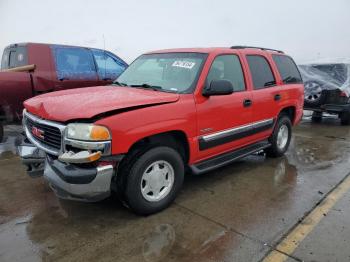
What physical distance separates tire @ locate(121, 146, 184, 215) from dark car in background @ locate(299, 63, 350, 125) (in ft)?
21.5

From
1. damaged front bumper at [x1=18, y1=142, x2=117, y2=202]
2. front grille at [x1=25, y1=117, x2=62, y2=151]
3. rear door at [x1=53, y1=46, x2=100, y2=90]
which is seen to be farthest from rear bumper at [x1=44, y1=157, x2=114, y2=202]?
rear door at [x1=53, y1=46, x2=100, y2=90]

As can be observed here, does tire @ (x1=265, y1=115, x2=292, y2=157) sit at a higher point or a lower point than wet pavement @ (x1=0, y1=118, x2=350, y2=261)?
higher

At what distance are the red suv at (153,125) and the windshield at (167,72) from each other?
0.04ft

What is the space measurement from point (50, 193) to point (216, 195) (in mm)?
2049

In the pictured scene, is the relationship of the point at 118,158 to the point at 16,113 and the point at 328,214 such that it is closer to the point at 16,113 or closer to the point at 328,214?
the point at 328,214

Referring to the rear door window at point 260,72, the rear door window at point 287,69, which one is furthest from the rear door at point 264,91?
the rear door window at point 287,69

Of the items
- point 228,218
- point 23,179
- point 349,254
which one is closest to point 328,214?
point 349,254

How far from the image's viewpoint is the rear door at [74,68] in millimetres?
7215

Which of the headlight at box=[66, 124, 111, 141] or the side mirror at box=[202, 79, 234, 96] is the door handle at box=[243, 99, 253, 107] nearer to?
the side mirror at box=[202, 79, 234, 96]

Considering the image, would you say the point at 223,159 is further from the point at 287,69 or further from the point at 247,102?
the point at 287,69

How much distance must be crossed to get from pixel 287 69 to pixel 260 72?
3.50 ft

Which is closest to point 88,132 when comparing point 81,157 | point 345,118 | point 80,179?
point 81,157

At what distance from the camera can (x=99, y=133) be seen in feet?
9.98

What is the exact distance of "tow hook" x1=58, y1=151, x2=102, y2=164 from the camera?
3.01 meters
